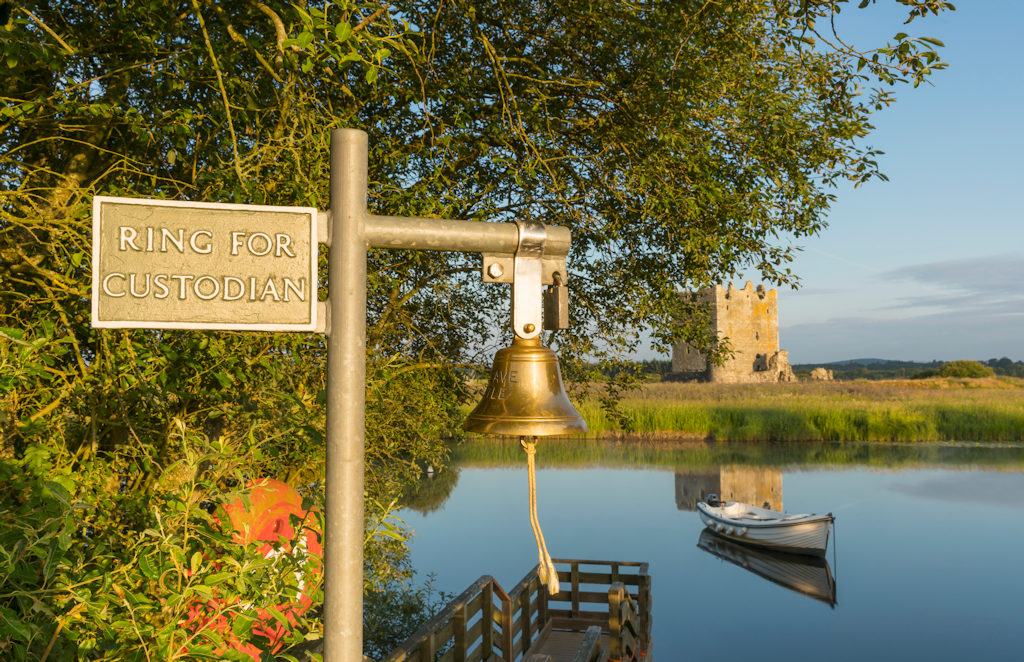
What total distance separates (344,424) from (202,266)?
0.54 m

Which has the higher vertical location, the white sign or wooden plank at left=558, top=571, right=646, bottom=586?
the white sign

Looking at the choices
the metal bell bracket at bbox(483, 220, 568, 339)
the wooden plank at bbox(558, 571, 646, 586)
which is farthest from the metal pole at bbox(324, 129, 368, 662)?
the wooden plank at bbox(558, 571, 646, 586)

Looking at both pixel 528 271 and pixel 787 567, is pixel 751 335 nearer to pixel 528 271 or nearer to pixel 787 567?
pixel 787 567

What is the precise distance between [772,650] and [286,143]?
74.1 ft

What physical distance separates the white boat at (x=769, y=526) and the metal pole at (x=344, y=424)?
85.7 ft

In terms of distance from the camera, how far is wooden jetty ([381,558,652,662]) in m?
7.22

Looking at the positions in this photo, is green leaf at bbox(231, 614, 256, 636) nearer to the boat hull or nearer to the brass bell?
the brass bell

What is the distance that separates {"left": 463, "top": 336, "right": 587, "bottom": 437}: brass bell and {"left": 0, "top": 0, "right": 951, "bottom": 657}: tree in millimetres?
1151

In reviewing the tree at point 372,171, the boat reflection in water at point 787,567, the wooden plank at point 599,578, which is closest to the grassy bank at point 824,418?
the boat reflection in water at point 787,567

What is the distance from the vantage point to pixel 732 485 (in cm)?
4053

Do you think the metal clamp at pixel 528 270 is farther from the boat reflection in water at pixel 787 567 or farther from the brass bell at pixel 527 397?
the boat reflection in water at pixel 787 567

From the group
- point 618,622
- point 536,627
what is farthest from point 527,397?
point 536,627

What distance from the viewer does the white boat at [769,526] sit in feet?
84.9

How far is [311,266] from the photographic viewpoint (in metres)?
1.97
